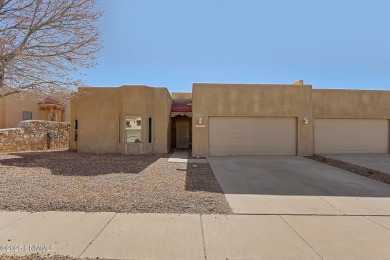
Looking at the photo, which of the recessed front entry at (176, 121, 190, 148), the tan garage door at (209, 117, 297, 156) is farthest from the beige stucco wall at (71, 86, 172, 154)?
the recessed front entry at (176, 121, 190, 148)

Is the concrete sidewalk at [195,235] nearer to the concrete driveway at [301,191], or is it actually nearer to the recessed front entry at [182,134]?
the concrete driveway at [301,191]

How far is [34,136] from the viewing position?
18562mm

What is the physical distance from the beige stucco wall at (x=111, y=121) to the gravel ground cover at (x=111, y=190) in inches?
211

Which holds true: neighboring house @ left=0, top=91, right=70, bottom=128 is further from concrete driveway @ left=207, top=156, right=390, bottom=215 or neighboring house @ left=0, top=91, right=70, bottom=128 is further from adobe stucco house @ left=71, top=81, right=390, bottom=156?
concrete driveway @ left=207, top=156, right=390, bottom=215

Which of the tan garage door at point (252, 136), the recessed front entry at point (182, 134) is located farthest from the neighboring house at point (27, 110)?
the tan garage door at point (252, 136)

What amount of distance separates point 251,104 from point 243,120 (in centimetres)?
102

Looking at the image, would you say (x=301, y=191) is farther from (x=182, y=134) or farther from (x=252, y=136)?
(x=182, y=134)

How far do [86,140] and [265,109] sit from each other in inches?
425

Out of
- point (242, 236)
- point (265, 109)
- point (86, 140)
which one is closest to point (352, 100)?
point (265, 109)

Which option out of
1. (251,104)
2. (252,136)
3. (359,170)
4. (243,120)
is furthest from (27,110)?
(359,170)

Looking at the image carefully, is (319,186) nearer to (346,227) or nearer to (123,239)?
(346,227)

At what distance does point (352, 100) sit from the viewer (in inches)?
625

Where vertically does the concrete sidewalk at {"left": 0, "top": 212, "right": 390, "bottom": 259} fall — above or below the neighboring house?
below

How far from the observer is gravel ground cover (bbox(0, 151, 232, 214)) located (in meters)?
5.38
